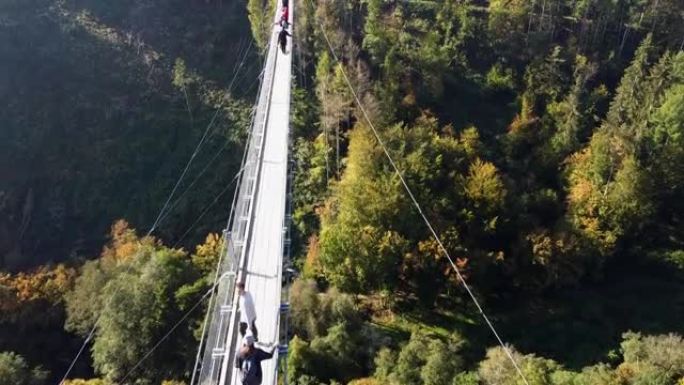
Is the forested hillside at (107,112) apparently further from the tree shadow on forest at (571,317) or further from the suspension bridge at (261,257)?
the suspension bridge at (261,257)

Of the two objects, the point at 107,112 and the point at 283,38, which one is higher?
the point at 283,38

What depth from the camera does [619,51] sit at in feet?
119

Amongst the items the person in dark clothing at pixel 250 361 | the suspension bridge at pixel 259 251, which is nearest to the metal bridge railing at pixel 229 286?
the suspension bridge at pixel 259 251

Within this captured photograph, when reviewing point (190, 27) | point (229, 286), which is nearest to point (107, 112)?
point (190, 27)

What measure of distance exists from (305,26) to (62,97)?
2010 cm

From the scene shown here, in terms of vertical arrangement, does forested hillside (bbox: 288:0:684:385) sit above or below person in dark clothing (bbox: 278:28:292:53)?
below

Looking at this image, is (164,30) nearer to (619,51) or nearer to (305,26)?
(305,26)

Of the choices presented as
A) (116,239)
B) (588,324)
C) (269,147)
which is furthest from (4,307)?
(588,324)

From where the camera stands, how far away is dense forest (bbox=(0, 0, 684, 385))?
950 inches

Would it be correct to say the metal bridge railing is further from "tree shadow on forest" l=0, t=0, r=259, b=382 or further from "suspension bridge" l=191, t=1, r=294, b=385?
"tree shadow on forest" l=0, t=0, r=259, b=382

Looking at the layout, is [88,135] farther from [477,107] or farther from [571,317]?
[571,317]

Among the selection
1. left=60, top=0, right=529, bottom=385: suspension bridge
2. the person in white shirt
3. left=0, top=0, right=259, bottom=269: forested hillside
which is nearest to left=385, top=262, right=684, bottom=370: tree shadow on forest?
left=60, top=0, right=529, bottom=385: suspension bridge

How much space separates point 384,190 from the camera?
26.8 m

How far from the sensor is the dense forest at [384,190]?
79.2 feet
